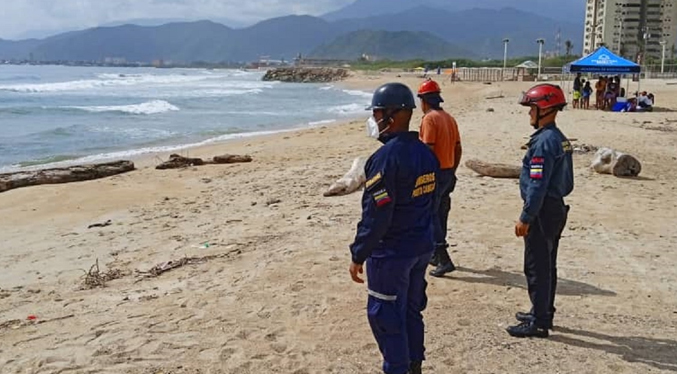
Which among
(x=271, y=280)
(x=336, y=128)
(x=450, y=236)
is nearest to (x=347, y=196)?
(x=450, y=236)

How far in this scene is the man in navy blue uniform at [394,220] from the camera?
3164mm

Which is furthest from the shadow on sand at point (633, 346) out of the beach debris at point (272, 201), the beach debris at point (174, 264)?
the beach debris at point (272, 201)

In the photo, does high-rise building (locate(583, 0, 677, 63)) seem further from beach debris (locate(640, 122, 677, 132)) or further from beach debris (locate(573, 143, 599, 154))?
beach debris (locate(573, 143, 599, 154))

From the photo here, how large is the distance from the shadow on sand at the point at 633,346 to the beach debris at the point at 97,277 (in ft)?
13.4

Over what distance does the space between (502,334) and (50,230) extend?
Answer: 6.71m

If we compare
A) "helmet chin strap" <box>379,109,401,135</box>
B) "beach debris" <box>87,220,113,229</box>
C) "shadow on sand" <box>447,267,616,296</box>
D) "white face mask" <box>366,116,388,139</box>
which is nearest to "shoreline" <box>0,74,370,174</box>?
"beach debris" <box>87,220,113,229</box>

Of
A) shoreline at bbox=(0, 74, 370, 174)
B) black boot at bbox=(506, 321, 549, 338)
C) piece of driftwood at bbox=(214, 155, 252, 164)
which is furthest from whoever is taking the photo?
shoreline at bbox=(0, 74, 370, 174)

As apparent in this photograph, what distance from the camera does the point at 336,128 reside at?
22594 millimetres

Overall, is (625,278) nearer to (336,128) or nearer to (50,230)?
(50,230)

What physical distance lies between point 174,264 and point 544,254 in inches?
147

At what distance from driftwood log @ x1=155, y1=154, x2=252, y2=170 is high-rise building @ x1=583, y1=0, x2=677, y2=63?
109m

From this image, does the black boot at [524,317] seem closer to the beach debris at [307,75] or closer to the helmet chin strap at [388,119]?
the helmet chin strap at [388,119]

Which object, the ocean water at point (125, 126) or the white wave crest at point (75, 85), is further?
the white wave crest at point (75, 85)

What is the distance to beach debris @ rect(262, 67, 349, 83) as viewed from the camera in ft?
345
